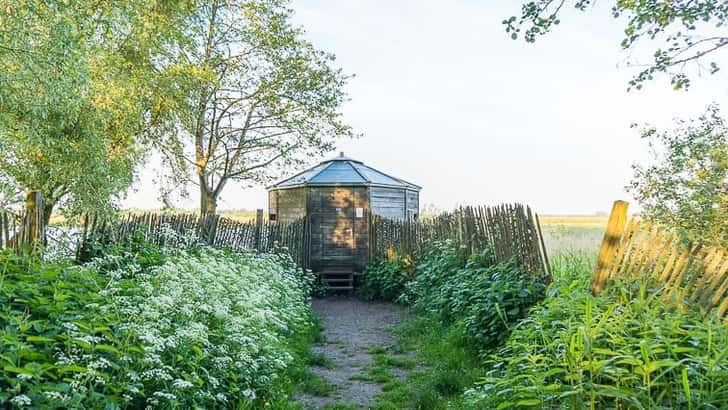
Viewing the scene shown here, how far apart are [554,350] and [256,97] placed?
38.0ft

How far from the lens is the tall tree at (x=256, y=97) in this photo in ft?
40.4

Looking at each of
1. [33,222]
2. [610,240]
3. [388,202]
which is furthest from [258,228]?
[610,240]

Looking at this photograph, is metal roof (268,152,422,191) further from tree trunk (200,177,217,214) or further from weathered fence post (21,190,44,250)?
weathered fence post (21,190,44,250)

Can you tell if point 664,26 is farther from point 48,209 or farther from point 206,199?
point 206,199

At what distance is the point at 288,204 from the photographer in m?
12.6

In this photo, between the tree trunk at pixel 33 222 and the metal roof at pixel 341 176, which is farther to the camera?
the metal roof at pixel 341 176

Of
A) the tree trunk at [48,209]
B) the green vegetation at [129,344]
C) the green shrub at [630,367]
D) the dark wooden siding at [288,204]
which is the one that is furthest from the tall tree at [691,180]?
the tree trunk at [48,209]

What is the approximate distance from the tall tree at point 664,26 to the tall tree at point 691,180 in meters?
1.62

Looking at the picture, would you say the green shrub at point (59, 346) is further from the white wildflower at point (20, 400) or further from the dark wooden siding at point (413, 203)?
the dark wooden siding at point (413, 203)

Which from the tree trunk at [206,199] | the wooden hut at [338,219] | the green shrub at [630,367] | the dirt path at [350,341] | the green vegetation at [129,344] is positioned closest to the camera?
the green vegetation at [129,344]

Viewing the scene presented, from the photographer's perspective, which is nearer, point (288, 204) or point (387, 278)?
point (387, 278)

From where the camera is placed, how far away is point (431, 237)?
9055 millimetres

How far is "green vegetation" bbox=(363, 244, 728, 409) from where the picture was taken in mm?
2352

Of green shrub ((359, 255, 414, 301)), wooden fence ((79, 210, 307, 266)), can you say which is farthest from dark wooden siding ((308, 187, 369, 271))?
green shrub ((359, 255, 414, 301))
